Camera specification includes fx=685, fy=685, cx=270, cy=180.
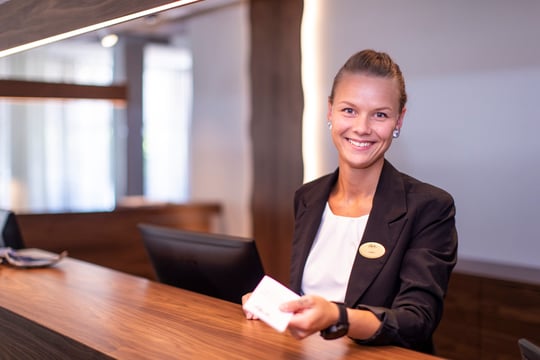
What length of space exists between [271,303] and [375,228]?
625mm

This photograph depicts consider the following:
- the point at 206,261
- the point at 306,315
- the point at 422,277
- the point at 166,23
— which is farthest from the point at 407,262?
the point at 166,23

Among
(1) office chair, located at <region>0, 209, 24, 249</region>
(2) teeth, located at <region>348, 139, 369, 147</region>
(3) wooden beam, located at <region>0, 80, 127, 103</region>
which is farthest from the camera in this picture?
(3) wooden beam, located at <region>0, 80, 127, 103</region>

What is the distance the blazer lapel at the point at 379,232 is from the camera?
201 cm

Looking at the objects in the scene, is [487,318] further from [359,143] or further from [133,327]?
[133,327]

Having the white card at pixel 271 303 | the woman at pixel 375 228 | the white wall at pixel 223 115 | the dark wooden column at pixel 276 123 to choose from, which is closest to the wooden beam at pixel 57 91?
the white wall at pixel 223 115

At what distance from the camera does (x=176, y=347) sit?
1777mm

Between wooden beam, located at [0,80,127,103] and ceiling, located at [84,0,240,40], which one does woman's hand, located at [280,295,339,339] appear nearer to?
wooden beam, located at [0,80,127,103]

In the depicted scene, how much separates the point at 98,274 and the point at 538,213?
8.91 feet

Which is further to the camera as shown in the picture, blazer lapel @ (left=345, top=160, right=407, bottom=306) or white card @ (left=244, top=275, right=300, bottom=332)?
blazer lapel @ (left=345, top=160, right=407, bottom=306)

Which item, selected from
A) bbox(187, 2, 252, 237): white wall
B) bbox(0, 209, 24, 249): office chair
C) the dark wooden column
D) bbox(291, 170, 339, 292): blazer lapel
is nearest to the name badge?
bbox(291, 170, 339, 292): blazer lapel

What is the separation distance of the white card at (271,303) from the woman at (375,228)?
0.26m

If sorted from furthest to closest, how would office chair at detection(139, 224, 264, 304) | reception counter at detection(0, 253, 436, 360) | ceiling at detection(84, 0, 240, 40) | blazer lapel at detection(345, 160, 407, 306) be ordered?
1. ceiling at detection(84, 0, 240, 40)
2. office chair at detection(139, 224, 264, 304)
3. blazer lapel at detection(345, 160, 407, 306)
4. reception counter at detection(0, 253, 436, 360)

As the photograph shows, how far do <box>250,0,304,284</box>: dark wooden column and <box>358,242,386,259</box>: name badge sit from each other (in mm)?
3735

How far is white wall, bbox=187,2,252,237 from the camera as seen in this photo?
265 inches
